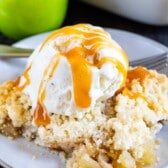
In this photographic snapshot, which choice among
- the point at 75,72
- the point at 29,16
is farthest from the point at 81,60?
the point at 29,16

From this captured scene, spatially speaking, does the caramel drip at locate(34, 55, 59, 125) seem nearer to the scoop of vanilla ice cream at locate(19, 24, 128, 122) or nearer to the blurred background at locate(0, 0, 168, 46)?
the scoop of vanilla ice cream at locate(19, 24, 128, 122)

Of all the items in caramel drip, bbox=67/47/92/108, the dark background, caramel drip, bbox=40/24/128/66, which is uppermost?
caramel drip, bbox=40/24/128/66

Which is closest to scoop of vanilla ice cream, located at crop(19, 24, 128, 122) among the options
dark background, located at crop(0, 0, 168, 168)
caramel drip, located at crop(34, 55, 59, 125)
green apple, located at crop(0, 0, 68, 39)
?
caramel drip, located at crop(34, 55, 59, 125)

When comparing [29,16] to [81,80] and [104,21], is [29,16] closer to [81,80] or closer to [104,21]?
[104,21]

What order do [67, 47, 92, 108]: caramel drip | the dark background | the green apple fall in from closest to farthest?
1. [67, 47, 92, 108]: caramel drip
2. the green apple
3. the dark background

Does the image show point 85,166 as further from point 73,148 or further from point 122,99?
point 122,99
